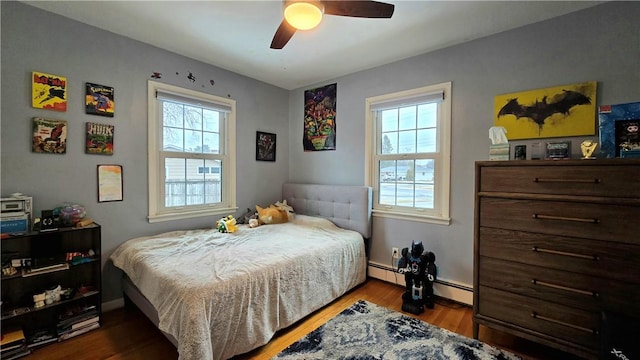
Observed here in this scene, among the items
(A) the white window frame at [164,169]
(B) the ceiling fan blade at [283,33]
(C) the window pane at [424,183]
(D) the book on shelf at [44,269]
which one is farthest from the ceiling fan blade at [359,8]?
(D) the book on shelf at [44,269]

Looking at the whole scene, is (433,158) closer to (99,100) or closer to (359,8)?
(359,8)

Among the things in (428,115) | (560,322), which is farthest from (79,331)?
(428,115)

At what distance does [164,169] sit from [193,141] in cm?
44

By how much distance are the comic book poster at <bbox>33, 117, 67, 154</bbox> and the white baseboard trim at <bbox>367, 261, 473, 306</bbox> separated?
3.17 meters

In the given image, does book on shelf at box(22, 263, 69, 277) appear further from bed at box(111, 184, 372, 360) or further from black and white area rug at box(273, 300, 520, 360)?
black and white area rug at box(273, 300, 520, 360)

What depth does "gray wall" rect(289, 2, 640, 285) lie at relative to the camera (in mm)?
1845

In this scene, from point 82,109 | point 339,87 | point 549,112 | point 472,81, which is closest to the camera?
point 549,112

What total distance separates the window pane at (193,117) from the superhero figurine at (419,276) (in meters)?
2.64

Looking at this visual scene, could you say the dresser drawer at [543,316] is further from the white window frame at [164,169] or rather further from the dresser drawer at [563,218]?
the white window frame at [164,169]

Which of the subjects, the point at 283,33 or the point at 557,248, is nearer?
the point at 557,248

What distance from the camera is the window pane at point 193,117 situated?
9.33 feet

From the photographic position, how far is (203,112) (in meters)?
2.98

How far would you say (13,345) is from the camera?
5.54 feet

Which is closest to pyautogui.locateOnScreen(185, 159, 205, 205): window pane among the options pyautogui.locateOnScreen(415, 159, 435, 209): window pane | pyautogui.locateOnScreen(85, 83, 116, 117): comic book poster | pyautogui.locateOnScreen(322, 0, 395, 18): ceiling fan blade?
pyautogui.locateOnScreen(85, 83, 116, 117): comic book poster
